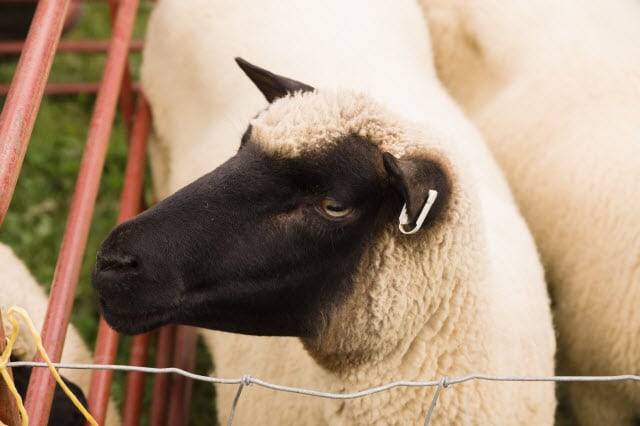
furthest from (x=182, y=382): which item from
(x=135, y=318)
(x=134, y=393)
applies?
(x=135, y=318)

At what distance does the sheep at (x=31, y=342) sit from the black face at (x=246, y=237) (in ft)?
1.69

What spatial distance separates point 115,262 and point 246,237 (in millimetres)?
347

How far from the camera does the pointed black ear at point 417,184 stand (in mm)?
1721

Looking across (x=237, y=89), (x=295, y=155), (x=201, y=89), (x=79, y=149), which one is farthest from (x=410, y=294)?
(x=79, y=149)

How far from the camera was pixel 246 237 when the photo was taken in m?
1.83

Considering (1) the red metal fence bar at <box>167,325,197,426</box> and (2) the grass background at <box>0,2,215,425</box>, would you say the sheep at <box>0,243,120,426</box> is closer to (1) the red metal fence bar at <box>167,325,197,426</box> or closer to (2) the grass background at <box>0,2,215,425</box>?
(1) the red metal fence bar at <box>167,325,197,426</box>

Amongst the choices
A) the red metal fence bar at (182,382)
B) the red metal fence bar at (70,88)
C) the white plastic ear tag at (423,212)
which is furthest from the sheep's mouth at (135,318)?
the red metal fence bar at (70,88)

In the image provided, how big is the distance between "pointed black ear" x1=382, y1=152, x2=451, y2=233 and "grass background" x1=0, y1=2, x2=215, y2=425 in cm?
230

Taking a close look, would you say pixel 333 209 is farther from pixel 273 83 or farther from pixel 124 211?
pixel 124 211

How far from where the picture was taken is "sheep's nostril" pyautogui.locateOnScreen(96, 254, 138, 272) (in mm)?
1779

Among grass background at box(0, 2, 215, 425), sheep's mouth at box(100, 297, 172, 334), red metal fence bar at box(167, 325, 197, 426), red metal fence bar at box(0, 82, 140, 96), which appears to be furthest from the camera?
red metal fence bar at box(0, 82, 140, 96)

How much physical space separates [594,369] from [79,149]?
407cm

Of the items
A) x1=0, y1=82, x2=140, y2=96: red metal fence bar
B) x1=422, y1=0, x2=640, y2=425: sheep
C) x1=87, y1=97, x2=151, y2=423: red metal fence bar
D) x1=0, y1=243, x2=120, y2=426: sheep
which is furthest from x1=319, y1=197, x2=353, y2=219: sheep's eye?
x1=0, y1=82, x2=140, y2=96: red metal fence bar

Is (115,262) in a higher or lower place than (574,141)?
lower
